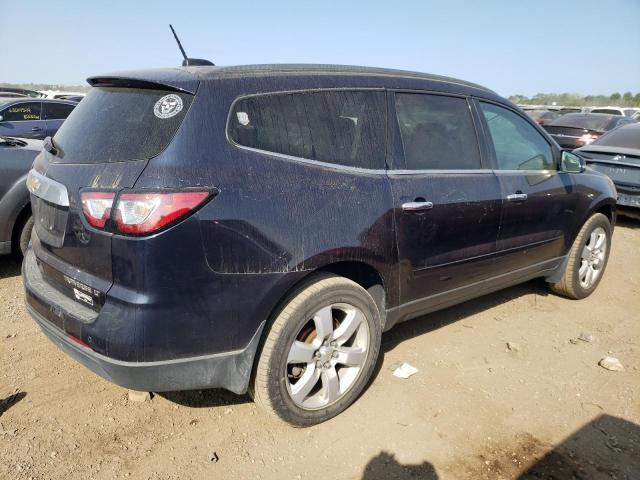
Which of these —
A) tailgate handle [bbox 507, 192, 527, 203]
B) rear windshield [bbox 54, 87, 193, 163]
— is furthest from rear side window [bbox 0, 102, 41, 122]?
tailgate handle [bbox 507, 192, 527, 203]

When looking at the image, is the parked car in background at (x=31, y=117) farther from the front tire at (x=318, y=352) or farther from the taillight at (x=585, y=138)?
the taillight at (x=585, y=138)

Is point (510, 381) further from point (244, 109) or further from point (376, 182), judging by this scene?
point (244, 109)

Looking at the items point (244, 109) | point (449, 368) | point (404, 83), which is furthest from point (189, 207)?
point (449, 368)

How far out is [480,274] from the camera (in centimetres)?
348

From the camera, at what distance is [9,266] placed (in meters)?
4.87

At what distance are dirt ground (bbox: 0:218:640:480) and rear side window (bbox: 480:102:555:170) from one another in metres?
1.37

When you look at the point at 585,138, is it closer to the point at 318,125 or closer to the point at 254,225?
the point at 318,125

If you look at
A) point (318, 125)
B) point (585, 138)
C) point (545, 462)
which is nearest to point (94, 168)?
point (318, 125)

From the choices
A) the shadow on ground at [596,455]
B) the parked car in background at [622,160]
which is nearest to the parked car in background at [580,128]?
the parked car in background at [622,160]

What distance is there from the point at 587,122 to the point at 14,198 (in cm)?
1093

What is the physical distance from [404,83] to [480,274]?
141 cm

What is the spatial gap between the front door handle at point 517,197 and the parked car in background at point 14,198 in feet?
12.9

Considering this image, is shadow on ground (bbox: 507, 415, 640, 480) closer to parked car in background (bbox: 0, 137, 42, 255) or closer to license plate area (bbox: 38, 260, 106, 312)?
license plate area (bbox: 38, 260, 106, 312)

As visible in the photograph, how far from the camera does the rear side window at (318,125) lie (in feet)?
7.61
